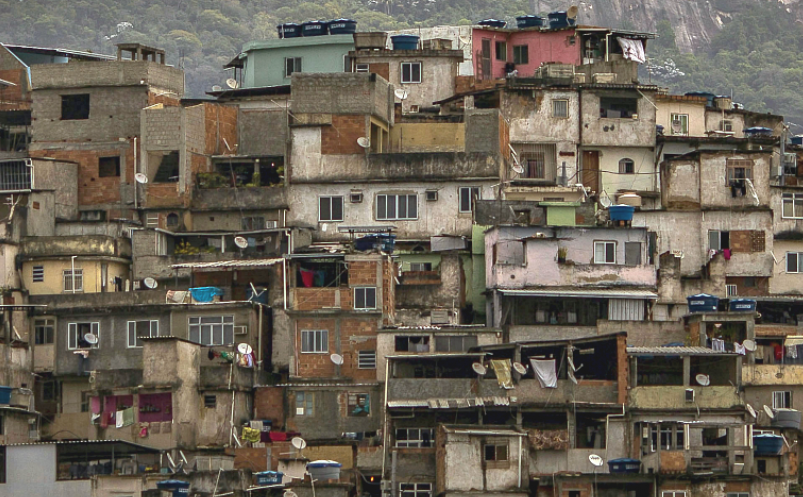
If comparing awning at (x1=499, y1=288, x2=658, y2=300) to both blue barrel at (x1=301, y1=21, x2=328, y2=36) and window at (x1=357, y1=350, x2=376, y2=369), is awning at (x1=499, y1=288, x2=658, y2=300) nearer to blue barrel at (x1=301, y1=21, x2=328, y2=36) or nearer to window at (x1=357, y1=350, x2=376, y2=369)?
window at (x1=357, y1=350, x2=376, y2=369)

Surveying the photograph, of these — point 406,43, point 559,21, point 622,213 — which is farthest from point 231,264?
point 559,21

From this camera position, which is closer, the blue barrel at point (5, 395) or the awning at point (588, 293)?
the blue barrel at point (5, 395)

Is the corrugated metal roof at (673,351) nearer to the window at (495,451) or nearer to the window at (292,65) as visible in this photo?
the window at (495,451)

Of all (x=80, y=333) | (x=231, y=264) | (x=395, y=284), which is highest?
(x=231, y=264)

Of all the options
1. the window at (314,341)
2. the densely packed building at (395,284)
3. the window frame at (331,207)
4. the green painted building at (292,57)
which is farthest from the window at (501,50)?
the window at (314,341)

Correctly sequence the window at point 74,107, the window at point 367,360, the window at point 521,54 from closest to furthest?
the window at point 367,360 → the window at point 74,107 → the window at point 521,54

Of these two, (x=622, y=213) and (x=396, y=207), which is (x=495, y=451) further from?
(x=396, y=207)
